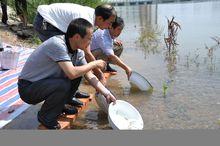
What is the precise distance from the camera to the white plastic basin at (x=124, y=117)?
12.8 ft

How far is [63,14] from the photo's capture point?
473cm

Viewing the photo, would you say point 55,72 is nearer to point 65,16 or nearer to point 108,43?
point 65,16

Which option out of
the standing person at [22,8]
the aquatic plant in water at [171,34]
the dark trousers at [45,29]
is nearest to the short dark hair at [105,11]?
the dark trousers at [45,29]

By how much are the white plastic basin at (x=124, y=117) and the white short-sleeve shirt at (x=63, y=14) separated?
101cm

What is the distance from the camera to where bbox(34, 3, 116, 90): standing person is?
4500 mm

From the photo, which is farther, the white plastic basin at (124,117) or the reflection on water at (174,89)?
the reflection on water at (174,89)

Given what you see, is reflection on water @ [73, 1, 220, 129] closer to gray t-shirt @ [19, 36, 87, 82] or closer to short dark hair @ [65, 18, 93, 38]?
gray t-shirt @ [19, 36, 87, 82]

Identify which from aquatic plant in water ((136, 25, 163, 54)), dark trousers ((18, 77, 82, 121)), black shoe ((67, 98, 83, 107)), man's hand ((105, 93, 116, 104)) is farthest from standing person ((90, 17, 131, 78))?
aquatic plant in water ((136, 25, 163, 54))

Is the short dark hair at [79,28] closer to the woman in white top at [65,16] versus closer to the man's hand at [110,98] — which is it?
the man's hand at [110,98]

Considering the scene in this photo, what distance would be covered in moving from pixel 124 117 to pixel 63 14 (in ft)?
4.57

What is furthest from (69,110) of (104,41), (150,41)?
(150,41)

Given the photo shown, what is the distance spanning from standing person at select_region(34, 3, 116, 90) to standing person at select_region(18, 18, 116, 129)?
2.25 feet

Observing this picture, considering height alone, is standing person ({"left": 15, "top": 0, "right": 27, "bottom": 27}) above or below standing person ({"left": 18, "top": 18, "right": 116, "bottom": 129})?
below

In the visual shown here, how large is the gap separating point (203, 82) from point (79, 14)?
2.79 meters
